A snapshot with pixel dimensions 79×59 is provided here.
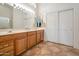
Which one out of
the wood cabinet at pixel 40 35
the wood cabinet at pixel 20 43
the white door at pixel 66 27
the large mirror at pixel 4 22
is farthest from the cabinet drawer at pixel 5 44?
the white door at pixel 66 27

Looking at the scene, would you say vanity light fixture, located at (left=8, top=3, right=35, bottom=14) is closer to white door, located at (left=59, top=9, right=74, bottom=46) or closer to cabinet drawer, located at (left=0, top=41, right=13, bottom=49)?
white door, located at (left=59, top=9, right=74, bottom=46)

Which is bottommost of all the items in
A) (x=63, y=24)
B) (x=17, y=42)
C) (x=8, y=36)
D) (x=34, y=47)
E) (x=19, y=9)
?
(x=34, y=47)

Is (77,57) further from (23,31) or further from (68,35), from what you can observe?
(23,31)

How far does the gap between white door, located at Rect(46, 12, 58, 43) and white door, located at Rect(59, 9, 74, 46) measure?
0.09m

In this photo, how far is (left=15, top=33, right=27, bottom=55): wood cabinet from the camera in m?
2.15

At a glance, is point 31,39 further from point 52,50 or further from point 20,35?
point 52,50

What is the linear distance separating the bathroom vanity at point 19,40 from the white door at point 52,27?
0.55 feet

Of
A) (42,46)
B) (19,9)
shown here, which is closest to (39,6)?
(19,9)

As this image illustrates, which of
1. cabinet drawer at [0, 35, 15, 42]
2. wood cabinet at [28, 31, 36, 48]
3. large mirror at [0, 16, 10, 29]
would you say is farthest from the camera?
wood cabinet at [28, 31, 36, 48]

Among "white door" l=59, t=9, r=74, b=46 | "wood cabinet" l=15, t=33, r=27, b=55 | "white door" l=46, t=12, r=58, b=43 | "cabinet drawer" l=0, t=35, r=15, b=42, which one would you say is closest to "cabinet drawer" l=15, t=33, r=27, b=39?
"wood cabinet" l=15, t=33, r=27, b=55

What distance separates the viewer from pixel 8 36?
189 centimetres

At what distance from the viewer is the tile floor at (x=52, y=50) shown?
2.19 metres

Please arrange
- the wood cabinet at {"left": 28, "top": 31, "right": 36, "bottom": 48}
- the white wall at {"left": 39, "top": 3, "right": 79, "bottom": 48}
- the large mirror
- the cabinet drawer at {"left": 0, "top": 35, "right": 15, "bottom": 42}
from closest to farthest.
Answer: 1. the cabinet drawer at {"left": 0, "top": 35, "right": 15, "bottom": 42}
2. the large mirror
3. the white wall at {"left": 39, "top": 3, "right": 79, "bottom": 48}
4. the wood cabinet at {"left": 28, "top": 31, "right": 36, "bottom": 48}

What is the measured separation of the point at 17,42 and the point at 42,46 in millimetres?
587
